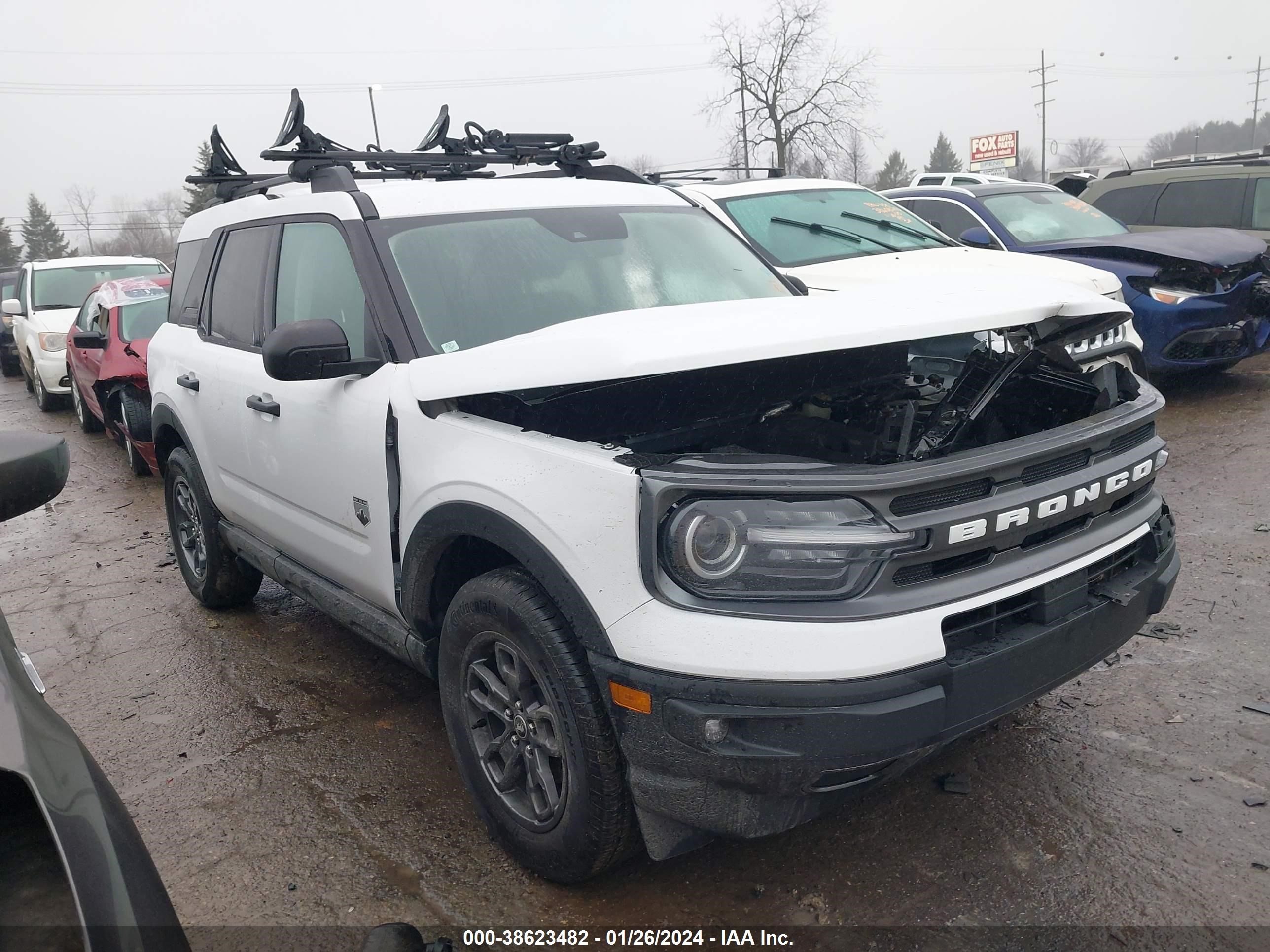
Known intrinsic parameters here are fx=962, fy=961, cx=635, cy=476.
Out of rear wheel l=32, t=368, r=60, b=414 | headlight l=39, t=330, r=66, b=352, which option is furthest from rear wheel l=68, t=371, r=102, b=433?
rear wheel l=32, t=368, r=60, b=414

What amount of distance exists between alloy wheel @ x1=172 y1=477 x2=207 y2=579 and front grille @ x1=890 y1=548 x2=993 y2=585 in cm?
370

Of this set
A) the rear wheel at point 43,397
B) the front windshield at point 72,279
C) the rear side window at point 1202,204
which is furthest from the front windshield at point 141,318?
the rear side window at point 1202,204

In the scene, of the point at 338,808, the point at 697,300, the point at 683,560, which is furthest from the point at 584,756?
the point at 697,300

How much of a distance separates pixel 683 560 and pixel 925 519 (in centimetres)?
53

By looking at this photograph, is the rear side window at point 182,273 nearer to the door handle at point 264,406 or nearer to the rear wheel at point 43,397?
the door handle at point 264,406

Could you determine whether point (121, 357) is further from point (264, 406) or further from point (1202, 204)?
point (1202, 204)

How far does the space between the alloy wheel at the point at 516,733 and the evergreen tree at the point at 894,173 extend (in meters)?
75.4

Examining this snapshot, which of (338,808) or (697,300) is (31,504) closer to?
(338,808)

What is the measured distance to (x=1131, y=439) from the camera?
271cm

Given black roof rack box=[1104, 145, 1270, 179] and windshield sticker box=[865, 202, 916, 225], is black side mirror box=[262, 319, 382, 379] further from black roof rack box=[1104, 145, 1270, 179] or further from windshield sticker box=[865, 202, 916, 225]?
black roof rack box=[1104, 145, 1270, 179]

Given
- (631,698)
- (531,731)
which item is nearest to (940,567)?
(631,698)

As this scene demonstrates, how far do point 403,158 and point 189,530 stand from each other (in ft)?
7.43

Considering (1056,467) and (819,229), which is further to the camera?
(819,229)

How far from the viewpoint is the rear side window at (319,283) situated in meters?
3.22
